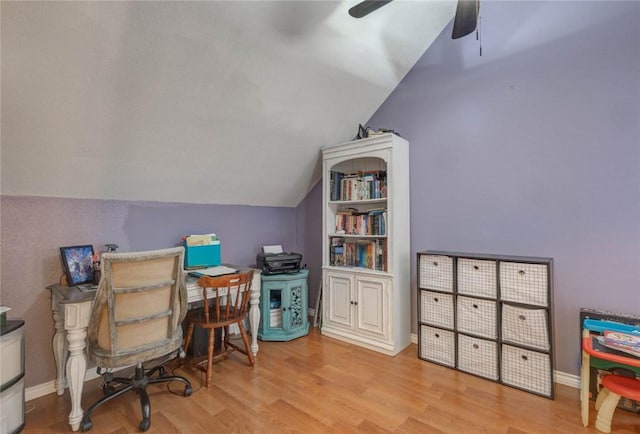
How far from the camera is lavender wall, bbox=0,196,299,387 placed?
1.93 metres

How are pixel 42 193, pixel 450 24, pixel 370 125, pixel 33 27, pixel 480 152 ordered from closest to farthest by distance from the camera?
pixel 33 27, pixel 42 193, pixel 480 152, pixel 450 24, pixel 370 125

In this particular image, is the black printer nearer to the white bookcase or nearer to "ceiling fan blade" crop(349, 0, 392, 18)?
the white bookcase

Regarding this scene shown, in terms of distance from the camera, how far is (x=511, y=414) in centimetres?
183

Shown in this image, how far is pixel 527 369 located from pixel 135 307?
2599 mm

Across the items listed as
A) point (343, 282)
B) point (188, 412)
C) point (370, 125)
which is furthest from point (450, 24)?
point (188, 412)

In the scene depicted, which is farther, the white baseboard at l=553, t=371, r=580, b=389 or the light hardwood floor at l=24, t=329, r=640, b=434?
the white baseboard at l=553, t=371, r=580, b=389

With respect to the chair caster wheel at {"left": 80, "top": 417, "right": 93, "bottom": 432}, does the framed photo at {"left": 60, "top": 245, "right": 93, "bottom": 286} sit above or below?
above

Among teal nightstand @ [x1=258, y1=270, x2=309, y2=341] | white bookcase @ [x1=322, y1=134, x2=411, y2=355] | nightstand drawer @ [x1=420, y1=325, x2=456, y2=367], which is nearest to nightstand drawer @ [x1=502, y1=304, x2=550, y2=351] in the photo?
nightstand drawer @ [x1=420, y1=325, x2=456, y2=367]

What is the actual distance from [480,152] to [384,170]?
86cm

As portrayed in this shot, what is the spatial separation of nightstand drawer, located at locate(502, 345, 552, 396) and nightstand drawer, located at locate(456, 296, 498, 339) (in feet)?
0.50

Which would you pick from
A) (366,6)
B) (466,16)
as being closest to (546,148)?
(466,16)

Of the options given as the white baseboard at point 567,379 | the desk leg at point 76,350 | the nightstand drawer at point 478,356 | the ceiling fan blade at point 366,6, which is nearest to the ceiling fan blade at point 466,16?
the ceiling fan blade at point 366,6

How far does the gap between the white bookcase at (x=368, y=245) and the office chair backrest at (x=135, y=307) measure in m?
1.62

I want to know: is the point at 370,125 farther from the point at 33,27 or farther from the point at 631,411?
the point at 631,411
